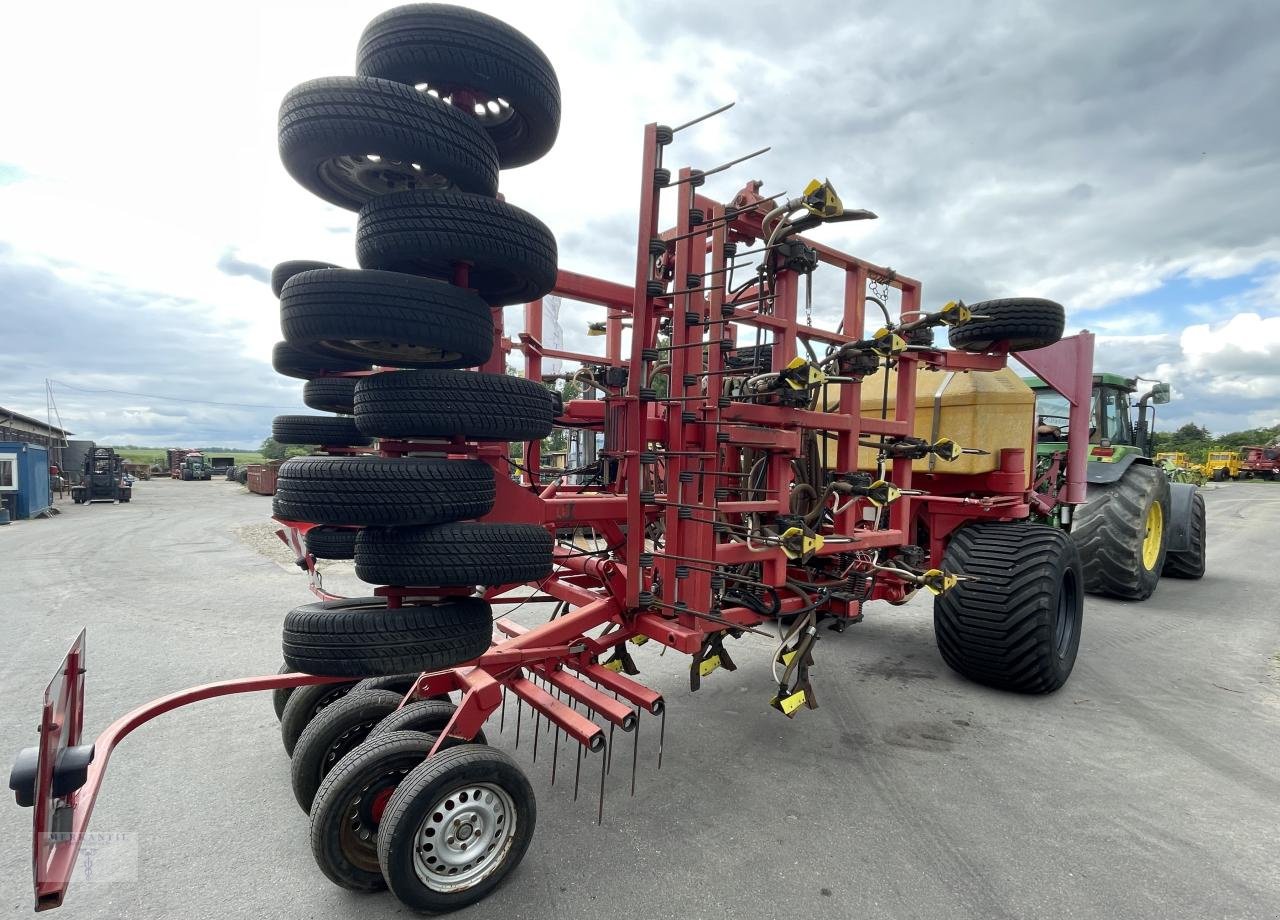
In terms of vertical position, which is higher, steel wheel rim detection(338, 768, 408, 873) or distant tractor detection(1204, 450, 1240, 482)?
distant tractor detection(1204, 450, 1240, 482)

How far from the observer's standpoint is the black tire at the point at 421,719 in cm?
268

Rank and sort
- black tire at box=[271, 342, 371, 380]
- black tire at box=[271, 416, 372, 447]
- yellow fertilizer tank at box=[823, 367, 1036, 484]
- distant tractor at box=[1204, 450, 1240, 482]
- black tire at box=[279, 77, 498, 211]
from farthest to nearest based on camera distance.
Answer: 1. distant tractor at box=[1204, 450, 1240, 482]
2. yellow fertilizer tank at box=[823, 367, 1036, 484]
3. black tire at box=[271, 416, 372, 447]
4. black tire at box=[271, 342, 371, 380]
5. black tire at box=[279, 77, 498, 211]

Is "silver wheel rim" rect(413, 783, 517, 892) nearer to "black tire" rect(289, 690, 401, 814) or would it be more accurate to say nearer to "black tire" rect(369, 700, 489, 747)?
"black tire" rect(369, 700, 489, 747)

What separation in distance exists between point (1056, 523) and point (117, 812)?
8.39m

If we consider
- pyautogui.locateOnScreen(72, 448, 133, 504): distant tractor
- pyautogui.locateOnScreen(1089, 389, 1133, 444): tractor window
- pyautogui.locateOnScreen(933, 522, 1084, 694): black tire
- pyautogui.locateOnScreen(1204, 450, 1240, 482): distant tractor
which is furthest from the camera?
pyautogui.locateOnScreen(1204, 450, 1240, 482): distant tractor

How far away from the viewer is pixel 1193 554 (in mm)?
8461

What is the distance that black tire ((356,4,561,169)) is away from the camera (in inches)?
93.6

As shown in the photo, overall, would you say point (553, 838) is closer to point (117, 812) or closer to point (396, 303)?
point (117, 812)

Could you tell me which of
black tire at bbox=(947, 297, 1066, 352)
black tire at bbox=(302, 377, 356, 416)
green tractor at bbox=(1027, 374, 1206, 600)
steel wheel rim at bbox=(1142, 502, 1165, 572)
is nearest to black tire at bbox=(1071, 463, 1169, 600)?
green tractor at bbox=(1027, 374, 1206, 600)

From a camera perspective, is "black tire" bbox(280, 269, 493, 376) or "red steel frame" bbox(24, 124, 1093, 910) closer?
"black tire" bbox(280, 269, 493, 376)

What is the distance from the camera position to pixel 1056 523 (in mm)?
7250

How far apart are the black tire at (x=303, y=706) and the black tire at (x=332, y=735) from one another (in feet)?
1.01

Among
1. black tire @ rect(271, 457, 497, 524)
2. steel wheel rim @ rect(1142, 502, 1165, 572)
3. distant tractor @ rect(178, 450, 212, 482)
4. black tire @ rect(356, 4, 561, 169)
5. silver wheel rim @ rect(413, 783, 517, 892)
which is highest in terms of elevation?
black tire @ rect(356, 4, 561, 169)

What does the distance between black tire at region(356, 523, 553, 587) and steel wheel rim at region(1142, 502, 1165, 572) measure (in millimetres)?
8498
